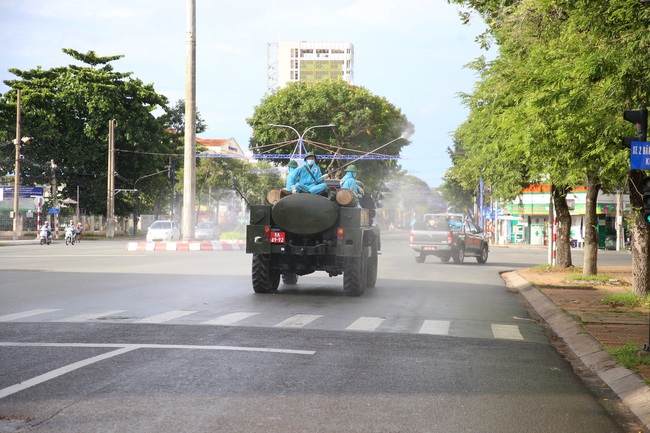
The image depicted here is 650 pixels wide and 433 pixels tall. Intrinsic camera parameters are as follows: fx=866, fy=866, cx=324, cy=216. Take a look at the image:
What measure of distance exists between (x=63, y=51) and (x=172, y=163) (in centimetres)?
1276

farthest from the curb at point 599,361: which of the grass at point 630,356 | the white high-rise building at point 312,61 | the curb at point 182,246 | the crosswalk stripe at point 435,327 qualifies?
the white high-rise building at point 312,61

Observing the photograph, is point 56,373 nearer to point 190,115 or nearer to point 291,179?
point 291,179

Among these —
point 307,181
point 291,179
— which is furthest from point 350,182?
point 291,179

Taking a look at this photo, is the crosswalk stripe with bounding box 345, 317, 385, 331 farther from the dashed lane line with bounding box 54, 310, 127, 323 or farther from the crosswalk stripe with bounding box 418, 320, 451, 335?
the dashed lane line with bounding box 54, 310, 127, 323

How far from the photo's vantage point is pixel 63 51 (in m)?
69.8

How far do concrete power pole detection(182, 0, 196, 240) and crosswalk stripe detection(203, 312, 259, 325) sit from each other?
33.5 m

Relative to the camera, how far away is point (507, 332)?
39.1 ft

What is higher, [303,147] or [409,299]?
[303,147]

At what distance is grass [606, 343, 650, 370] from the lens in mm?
8688

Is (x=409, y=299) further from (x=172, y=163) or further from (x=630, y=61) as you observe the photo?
(x=172, y=163)

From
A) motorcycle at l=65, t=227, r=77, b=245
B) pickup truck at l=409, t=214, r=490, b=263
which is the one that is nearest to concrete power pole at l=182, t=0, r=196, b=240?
motorcycle at l=65, t=227, r=77, b=245

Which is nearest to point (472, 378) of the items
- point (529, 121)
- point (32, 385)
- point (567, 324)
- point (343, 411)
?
point (343, 411)

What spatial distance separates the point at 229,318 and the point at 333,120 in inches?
1983

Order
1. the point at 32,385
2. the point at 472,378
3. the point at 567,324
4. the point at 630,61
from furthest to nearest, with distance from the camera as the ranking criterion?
1. the point at 567,324
2. the point at 630,61
3. the point at 472,378
4. the point at 32,385
